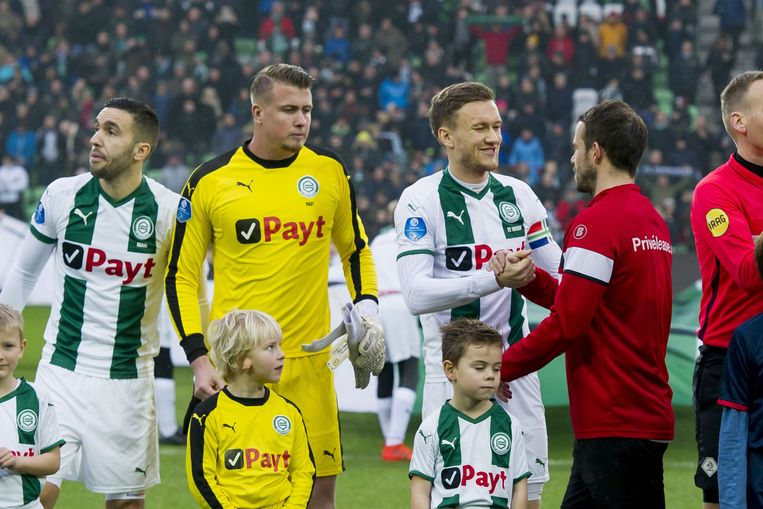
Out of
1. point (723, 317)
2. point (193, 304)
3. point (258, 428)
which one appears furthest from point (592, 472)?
point (193, 304)

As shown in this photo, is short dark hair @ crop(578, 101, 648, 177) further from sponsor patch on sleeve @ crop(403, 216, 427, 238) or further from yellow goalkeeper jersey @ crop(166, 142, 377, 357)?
yellow goalkeeper jersey @ crop(166, 142, 377, 357)

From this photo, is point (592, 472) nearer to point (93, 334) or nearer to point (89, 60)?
point (93, 334)

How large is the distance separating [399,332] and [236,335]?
4.10 meters

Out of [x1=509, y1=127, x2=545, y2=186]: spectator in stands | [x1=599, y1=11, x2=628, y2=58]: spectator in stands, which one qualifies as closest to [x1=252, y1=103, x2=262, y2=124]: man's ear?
[x1=509, y1=127, x2=545, y2=186]: spectator in stands

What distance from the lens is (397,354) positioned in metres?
8.50

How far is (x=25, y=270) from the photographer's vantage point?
5289 millimetres

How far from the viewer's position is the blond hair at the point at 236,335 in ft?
14.6

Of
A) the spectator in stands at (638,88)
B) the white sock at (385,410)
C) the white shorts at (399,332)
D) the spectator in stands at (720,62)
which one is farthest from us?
the spectator in stands at (720,62)

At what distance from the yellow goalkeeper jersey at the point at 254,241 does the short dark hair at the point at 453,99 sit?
0.51 metres

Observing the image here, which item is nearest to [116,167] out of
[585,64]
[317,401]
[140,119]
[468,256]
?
[140,119]

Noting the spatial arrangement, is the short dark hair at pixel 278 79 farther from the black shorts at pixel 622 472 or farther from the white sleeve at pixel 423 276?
the black shorts at pixel 622 472

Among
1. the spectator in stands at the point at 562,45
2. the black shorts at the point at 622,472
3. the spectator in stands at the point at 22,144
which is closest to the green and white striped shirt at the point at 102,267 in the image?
the black shorts at the point at 622,472

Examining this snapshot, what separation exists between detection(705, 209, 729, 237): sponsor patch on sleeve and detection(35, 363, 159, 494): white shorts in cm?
241

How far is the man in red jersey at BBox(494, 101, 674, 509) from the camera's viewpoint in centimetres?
416
